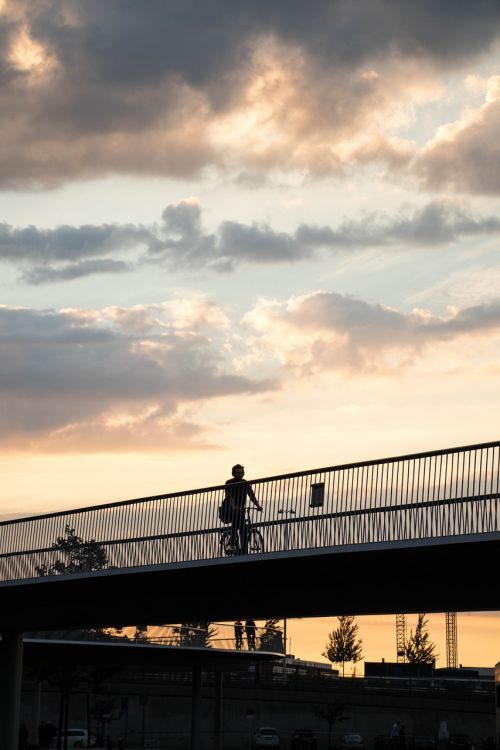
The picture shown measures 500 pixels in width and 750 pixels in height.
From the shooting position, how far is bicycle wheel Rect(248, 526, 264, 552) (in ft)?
97.5

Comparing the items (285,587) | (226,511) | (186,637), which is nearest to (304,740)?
(186,637)

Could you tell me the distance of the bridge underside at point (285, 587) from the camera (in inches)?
1075

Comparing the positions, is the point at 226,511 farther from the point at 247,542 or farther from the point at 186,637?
the point at 186,637

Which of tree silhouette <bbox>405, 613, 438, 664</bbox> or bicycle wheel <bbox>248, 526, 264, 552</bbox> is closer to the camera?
bicycle wheel <bbox>248, 526, 264, 552</bbox>

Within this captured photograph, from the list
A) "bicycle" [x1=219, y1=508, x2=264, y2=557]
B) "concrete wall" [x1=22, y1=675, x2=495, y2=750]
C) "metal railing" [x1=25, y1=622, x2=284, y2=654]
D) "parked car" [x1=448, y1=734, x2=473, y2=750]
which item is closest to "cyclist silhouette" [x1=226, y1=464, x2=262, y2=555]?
"bicycle" [x1=219, y1=508, x2=264, y2=557]

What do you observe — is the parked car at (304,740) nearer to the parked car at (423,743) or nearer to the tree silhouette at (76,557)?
the parked car at (423,743)

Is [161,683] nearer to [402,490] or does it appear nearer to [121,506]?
[121,506]

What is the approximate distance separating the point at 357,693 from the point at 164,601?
213 ft

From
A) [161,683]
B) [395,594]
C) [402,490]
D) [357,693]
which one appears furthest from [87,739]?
[402,490]

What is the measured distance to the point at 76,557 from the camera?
118 ft

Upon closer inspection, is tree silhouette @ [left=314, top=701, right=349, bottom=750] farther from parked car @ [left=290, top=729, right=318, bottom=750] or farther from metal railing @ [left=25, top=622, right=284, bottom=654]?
metal railing @ [left=25, top=622, right=284, bottom=654]

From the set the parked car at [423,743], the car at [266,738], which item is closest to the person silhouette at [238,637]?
the car at [266,738]

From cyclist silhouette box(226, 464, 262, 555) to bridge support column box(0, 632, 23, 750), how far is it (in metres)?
16.6

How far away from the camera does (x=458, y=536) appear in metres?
24.9
